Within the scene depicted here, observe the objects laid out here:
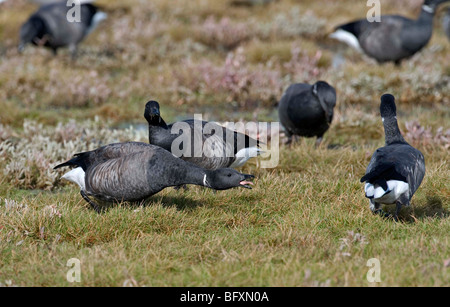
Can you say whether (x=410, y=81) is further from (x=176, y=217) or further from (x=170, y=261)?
(x=170, y=261)

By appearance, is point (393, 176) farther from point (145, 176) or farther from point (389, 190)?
point (145, 176)

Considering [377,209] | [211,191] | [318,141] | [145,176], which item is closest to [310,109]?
[318,141]

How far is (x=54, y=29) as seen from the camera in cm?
1561

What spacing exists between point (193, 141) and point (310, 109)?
2766 mm

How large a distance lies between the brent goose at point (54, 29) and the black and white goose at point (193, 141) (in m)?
9.30

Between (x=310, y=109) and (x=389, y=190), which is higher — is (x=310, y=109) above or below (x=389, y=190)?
above

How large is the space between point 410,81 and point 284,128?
4526 mm

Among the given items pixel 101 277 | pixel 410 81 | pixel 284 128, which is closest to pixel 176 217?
pixel 101 277

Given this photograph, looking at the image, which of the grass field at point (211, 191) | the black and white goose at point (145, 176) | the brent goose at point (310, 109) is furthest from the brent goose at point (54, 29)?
the black and white goose at point (145, 176)

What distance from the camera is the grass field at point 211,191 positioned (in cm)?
496

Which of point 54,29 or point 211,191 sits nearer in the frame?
point 211,191

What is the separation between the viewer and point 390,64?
45.3 feet

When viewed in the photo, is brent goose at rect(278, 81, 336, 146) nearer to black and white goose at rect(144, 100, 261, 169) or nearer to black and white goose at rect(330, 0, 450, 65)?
black and white goose at rect(144, 100, 261, 169)

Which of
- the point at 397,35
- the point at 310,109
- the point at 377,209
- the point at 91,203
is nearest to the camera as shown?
the point at 377,209
